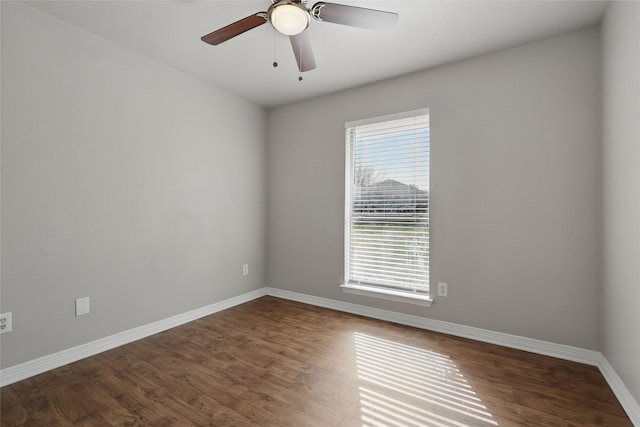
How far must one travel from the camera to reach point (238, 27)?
179 centimetres

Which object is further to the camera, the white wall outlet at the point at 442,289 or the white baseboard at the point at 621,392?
the white wall outlet at the point at 442,289

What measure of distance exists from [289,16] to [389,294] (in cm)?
249

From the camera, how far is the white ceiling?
2010 mm

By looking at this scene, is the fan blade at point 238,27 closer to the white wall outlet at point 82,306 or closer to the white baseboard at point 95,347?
the white wall outlet at point 82,306

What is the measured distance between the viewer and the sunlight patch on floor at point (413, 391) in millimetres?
1619

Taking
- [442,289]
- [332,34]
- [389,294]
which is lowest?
[389,294]

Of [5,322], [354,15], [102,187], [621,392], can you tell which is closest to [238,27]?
[354,15]

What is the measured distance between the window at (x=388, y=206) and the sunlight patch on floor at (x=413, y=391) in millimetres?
715

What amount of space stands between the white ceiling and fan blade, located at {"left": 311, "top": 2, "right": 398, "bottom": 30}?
0.35 meters

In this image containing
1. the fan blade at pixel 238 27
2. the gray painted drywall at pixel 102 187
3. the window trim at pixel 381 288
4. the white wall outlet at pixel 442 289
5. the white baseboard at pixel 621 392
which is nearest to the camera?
the white baseboard at pixel 621 392

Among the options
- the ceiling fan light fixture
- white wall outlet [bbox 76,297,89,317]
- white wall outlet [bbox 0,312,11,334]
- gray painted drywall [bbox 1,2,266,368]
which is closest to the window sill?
gray painted drywall [bbox 1,2,266,368]

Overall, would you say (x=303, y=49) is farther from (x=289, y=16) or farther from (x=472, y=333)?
(x=472, y=333)

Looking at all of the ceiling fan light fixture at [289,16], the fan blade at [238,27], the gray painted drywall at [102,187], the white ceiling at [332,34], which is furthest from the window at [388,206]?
the fan blade at [238,27]

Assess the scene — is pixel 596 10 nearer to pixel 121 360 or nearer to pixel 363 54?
pixel 363 54
